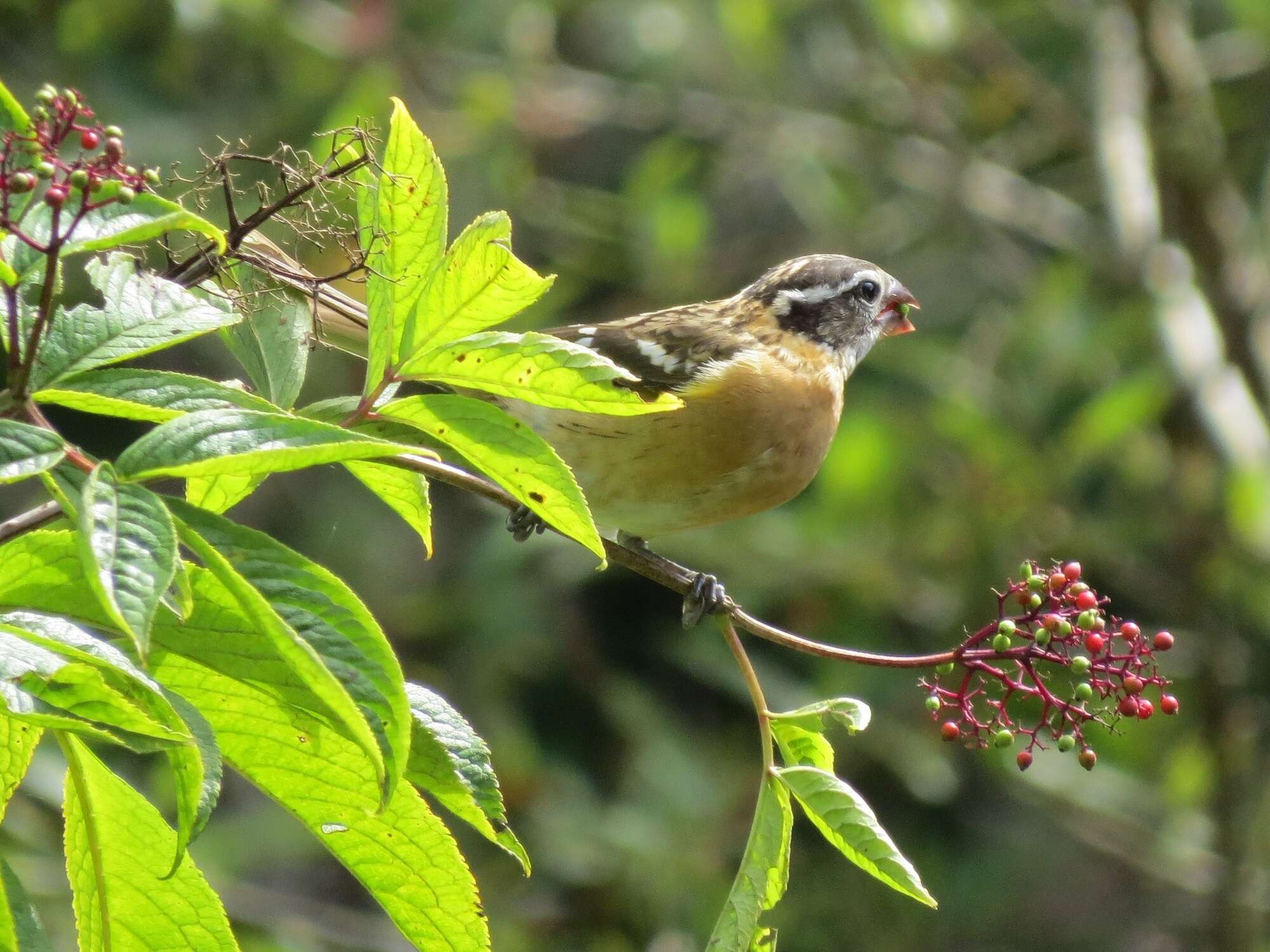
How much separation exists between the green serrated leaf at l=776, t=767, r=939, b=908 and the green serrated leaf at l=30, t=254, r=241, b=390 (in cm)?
90

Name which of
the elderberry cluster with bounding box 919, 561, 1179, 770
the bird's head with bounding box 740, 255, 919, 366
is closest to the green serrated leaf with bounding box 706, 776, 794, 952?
the elderberry cluster with bounding box 919, 561, 1179, 770

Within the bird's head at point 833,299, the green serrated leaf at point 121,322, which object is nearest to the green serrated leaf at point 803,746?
the green serrated leaf at point 121,322

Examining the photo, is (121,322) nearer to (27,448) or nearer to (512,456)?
(27,448)

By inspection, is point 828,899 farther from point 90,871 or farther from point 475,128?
point 90,871

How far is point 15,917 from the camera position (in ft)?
5.41

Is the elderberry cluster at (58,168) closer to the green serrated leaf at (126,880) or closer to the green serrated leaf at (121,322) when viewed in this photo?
the green serrated leaf at (121,322)

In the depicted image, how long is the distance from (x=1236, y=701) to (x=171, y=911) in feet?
17.9

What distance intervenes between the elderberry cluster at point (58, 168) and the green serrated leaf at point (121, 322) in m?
0.10

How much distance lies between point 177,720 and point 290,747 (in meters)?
0.32

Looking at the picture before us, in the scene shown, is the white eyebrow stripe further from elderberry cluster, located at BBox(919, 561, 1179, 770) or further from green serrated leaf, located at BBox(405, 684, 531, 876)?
green serrated leaf, located at BBox(405, 684, 531, 876)

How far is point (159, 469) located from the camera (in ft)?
4.41

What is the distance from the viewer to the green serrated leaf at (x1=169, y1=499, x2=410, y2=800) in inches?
49.9

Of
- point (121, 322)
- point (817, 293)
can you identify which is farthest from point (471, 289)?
point (817, 293)

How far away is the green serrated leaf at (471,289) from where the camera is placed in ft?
5.84
